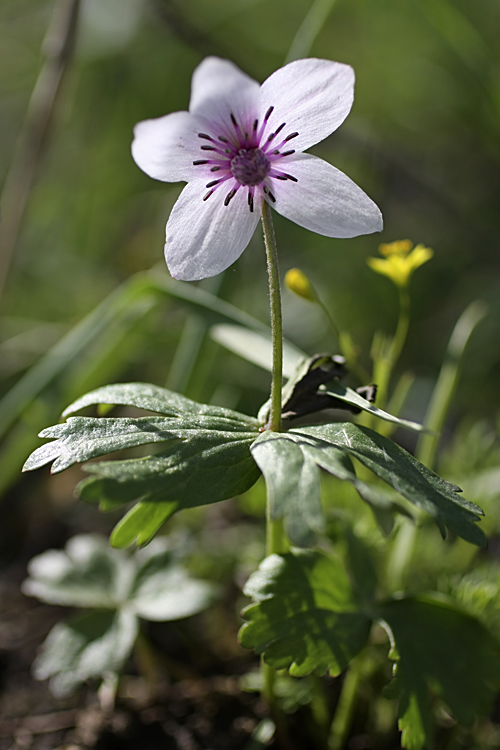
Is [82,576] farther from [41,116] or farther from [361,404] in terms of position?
[41,116]

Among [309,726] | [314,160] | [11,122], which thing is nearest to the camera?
[314,160]

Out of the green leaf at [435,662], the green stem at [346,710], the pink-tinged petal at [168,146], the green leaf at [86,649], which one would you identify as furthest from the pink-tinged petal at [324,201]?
the green leaf at [86,649]

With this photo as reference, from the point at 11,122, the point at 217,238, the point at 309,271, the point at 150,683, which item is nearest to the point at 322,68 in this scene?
the point at 217,238

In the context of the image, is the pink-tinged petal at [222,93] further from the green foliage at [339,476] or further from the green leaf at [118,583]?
the green leaf at [118,583]

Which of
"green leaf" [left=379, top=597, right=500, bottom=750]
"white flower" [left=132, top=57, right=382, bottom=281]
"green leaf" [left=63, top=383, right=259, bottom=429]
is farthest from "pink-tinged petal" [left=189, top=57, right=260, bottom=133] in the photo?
"green leaf" [left=379, top=597, right=500, bottom=750]

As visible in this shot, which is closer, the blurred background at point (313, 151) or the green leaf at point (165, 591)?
the green leaf at point (165, 591)

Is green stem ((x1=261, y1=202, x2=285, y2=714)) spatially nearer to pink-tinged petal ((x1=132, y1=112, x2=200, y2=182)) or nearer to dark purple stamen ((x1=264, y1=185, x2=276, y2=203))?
dark purple stamen ((x1=264, y1=185, x2=276, y2=203))

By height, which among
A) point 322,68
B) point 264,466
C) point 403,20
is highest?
point 403,20

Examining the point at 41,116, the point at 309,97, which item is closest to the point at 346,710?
the point at 309,97

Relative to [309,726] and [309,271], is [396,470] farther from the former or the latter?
[309,271]
